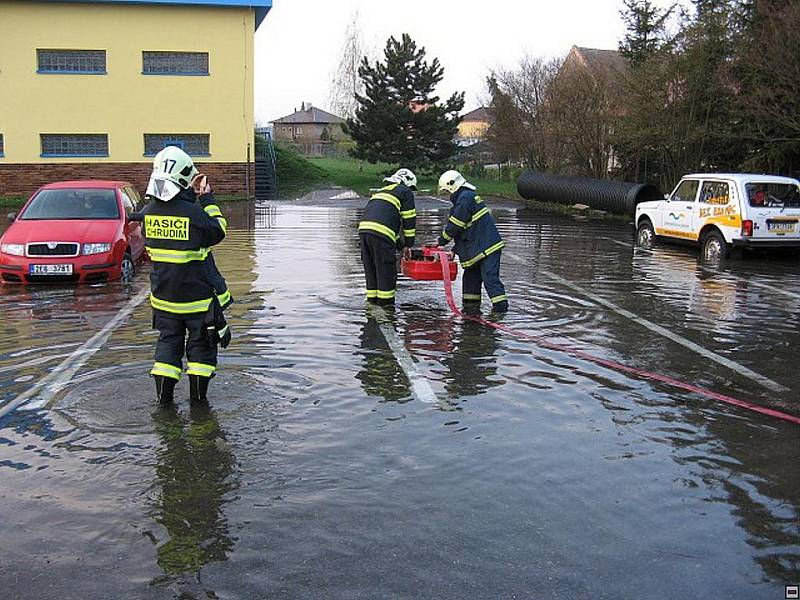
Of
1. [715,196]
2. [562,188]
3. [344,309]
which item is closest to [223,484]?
[344,309]

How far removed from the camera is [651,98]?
80.6 ft

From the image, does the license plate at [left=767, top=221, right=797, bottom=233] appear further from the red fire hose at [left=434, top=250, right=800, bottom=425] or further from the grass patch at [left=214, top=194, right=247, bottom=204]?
the grass patch at [left=214, top=194, right=247, bottom=204]

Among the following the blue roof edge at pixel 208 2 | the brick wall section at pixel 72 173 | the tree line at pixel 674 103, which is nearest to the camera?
the tree line at pixel 674 103

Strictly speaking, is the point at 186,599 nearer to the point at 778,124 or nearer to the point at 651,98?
the point at 778,124

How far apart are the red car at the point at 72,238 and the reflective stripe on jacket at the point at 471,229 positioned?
4806 mm

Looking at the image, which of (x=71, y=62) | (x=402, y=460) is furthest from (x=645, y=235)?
(x=71, y=62)

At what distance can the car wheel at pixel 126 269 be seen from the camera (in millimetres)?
11930

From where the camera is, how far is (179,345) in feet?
20.1

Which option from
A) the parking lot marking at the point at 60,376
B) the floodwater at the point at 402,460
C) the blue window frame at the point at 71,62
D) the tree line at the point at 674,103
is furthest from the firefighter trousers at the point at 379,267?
the blue window frame at the point at 71,62

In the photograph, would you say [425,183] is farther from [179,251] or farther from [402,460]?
[402,460]

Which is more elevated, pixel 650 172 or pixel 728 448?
pixel 650 172

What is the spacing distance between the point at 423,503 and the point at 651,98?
22336 mm

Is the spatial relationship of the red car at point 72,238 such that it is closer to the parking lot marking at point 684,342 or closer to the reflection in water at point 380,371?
the reflection in water at point 380,371

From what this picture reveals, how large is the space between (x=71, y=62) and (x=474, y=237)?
25687mm
